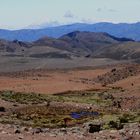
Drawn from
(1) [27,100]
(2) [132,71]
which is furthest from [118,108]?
(2) [132,71]

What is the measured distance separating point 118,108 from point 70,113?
602 centimetres

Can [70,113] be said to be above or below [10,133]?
below

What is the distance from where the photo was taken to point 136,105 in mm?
50344

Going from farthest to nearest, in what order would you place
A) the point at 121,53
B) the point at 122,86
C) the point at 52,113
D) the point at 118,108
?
the point at 121,53 → the point at 122,86 → the point at 118,108 → the point at 52,113

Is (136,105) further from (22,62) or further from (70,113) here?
(22,62)

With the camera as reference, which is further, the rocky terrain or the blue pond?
the blue pond

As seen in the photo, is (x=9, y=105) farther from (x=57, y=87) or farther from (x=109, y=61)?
(x=109, y=61)

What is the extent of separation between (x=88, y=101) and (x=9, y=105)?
39.6 ft

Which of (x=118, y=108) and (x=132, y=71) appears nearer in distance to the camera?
(x=118, y=108)

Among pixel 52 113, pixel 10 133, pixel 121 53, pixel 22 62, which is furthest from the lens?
pixel 121 53

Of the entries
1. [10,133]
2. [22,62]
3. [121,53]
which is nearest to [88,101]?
[10,133]

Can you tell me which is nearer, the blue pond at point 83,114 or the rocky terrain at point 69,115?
the rocky terrain at point 69,115

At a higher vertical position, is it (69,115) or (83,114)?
(69,115)

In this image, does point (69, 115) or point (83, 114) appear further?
point (83, 114)
